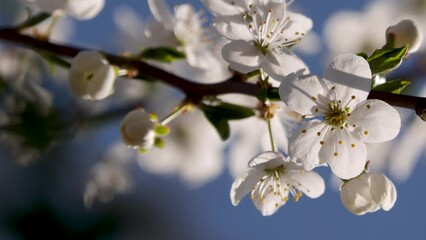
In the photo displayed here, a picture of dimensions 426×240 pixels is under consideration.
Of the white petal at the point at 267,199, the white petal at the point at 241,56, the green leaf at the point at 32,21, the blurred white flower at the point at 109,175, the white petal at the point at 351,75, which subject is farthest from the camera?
the blurred white flower at the point at 109,175

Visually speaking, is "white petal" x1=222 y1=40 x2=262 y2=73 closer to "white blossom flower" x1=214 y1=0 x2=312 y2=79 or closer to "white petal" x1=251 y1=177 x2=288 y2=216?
"white blossom flower" x1=214 y1=0 x2=312 y2=79

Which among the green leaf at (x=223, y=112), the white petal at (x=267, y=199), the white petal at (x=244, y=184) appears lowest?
the white petal at (x=267, y=199)

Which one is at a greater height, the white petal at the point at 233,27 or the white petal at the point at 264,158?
the white petal at the point at 233,27

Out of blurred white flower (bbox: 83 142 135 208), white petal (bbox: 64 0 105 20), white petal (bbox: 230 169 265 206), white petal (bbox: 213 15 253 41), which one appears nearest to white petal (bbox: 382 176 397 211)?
white petal (bbox: 230 169 265 206)

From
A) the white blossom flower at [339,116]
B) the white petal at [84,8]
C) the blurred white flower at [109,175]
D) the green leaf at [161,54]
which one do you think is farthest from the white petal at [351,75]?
the blurred white flower at [109,175]

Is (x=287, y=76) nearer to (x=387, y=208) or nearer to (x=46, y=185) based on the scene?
(x=387, y=208)

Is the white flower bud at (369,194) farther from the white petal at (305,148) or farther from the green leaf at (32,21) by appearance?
the green leaf at (32,21)
